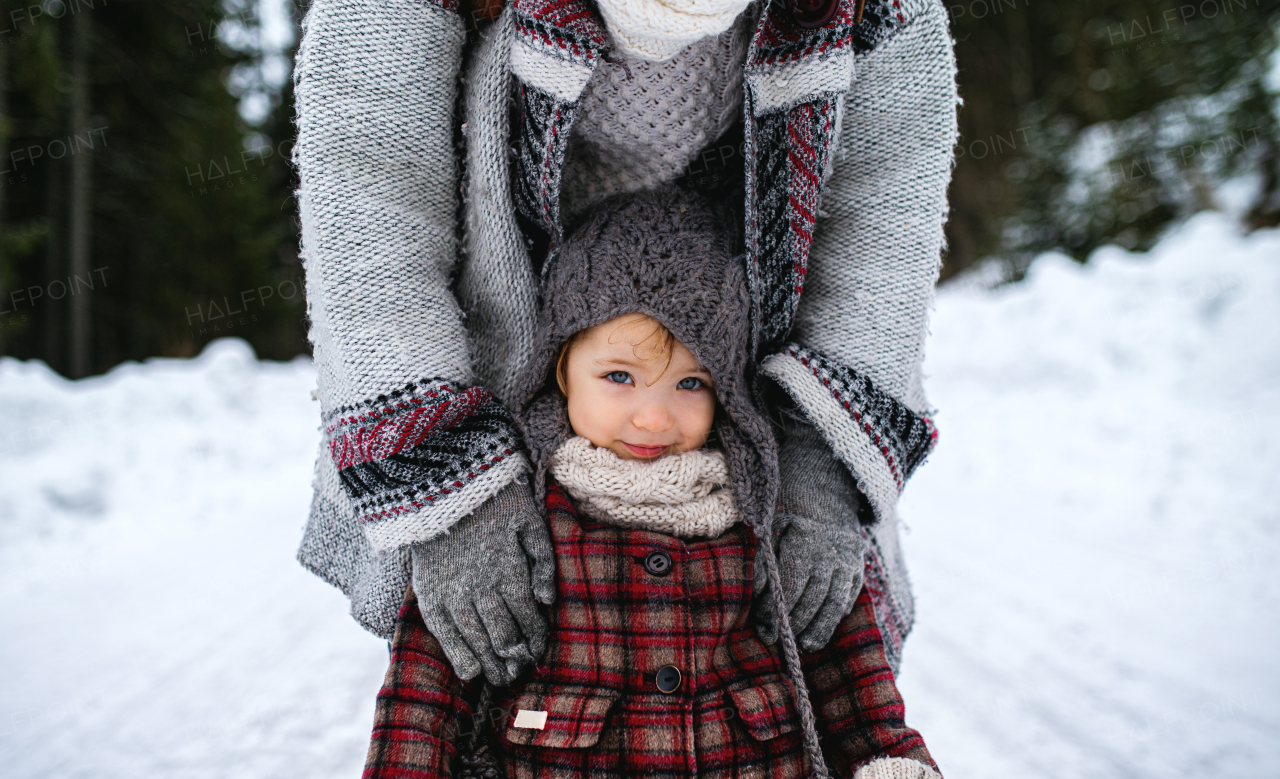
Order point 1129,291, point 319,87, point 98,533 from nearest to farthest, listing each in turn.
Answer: point 319,87 < point 98,533 < point 1129,291

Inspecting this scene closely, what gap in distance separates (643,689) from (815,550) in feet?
1.12

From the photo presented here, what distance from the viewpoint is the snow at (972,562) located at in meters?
1.78

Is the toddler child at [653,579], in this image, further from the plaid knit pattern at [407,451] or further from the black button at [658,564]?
the plaid knit pattern at [407,451]

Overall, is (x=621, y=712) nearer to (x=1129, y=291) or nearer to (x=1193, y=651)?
(x=1193, y=651)

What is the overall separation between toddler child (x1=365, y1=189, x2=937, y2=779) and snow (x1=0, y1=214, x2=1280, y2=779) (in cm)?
66

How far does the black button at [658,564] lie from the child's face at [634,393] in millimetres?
161

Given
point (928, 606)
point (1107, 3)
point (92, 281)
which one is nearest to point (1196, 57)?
point (1107, 3)

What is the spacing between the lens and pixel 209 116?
1045cm

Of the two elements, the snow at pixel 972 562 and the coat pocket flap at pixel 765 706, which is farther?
the snow at pixel 972 562

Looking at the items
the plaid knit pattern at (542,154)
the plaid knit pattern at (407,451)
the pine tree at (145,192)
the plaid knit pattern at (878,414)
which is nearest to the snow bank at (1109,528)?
the plaid knit pattern at (878,414)

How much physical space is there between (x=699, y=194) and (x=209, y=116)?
11.3 meters

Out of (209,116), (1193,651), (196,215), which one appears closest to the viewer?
(1193,651)

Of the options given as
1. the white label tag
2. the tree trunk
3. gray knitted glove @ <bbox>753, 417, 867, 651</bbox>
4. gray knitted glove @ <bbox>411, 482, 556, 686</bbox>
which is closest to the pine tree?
the tree trunk

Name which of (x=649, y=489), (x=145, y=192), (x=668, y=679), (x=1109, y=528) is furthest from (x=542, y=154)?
(x=145, y=192)
